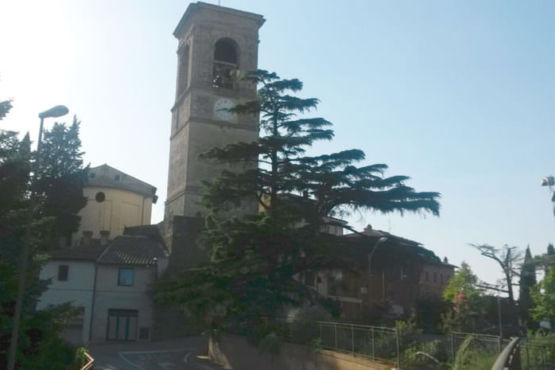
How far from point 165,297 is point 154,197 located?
37757 millimetres

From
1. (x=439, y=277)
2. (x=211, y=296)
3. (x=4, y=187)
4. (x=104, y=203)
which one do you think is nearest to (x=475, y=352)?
(x=211, y=296)

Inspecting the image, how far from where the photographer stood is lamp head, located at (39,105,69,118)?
51.4 ft

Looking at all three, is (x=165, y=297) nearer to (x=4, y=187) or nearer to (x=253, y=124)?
(x=4, y=187)

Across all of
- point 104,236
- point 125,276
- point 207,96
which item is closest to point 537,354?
point 125,276

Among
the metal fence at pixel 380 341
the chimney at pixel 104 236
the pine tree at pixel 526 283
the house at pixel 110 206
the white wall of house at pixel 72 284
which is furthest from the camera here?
the house at pixel 110 206

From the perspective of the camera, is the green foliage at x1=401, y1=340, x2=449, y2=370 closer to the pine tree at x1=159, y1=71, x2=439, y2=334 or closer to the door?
the pine tree at x1=159, y1=71, x2=439, y2=334

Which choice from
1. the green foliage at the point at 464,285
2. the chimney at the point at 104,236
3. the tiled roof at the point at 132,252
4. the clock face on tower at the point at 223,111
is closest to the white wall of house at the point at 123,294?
the tiled roof at the point at 132,252

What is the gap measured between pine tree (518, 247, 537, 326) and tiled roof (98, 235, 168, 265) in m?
23.8

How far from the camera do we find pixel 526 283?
4316cm

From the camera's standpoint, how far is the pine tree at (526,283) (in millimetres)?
36594

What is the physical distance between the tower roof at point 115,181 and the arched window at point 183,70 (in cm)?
1249

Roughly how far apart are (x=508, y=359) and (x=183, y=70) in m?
48.2

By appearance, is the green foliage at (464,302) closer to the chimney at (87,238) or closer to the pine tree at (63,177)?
the chimney at (87,238)

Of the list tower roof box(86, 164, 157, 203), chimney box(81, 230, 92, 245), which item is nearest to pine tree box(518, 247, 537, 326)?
chimney box(81, 230, 92, 245)
